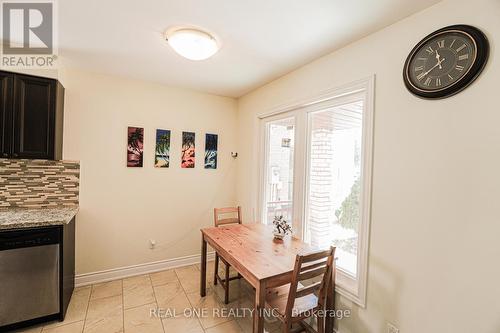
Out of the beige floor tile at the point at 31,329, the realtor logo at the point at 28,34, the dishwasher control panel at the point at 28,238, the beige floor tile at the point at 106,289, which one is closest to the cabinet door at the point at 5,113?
the realtor logo at the point at 28,34

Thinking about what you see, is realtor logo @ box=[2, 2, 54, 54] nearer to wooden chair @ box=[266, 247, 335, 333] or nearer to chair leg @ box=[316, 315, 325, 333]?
→ wooden chair @ box=[266, 247, 335, 333]

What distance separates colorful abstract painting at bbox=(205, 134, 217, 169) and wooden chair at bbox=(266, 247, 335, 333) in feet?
6.93

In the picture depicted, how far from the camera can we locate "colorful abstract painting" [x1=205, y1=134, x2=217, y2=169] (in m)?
3.52

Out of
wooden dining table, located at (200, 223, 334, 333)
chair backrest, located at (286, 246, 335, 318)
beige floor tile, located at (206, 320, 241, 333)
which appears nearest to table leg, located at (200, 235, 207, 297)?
wooden dining table, located at (200, 223, 334, 333)

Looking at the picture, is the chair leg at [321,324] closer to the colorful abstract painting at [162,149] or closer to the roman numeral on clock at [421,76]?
the roman numeral on clock at [421,76]

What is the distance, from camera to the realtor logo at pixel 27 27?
1.66 metres

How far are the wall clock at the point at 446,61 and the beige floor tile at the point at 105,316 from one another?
10.0 ft

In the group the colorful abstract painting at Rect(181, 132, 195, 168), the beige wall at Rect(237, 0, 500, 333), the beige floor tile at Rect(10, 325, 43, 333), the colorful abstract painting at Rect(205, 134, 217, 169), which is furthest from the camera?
the colorful abstract painting at Rect(205, 134, 217, 169)

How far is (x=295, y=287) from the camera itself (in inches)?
60.6

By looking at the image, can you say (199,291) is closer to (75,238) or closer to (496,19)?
(75,238)

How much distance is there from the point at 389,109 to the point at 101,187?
3.14 metres

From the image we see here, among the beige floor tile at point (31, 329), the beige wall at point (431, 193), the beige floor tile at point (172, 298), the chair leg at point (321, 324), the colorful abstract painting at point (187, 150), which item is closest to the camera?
the beige wall at point (431, 193)

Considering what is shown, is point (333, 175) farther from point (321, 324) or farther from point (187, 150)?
point (187, 150)

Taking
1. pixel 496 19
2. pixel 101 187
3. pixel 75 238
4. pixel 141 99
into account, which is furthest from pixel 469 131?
pixel 75 238
